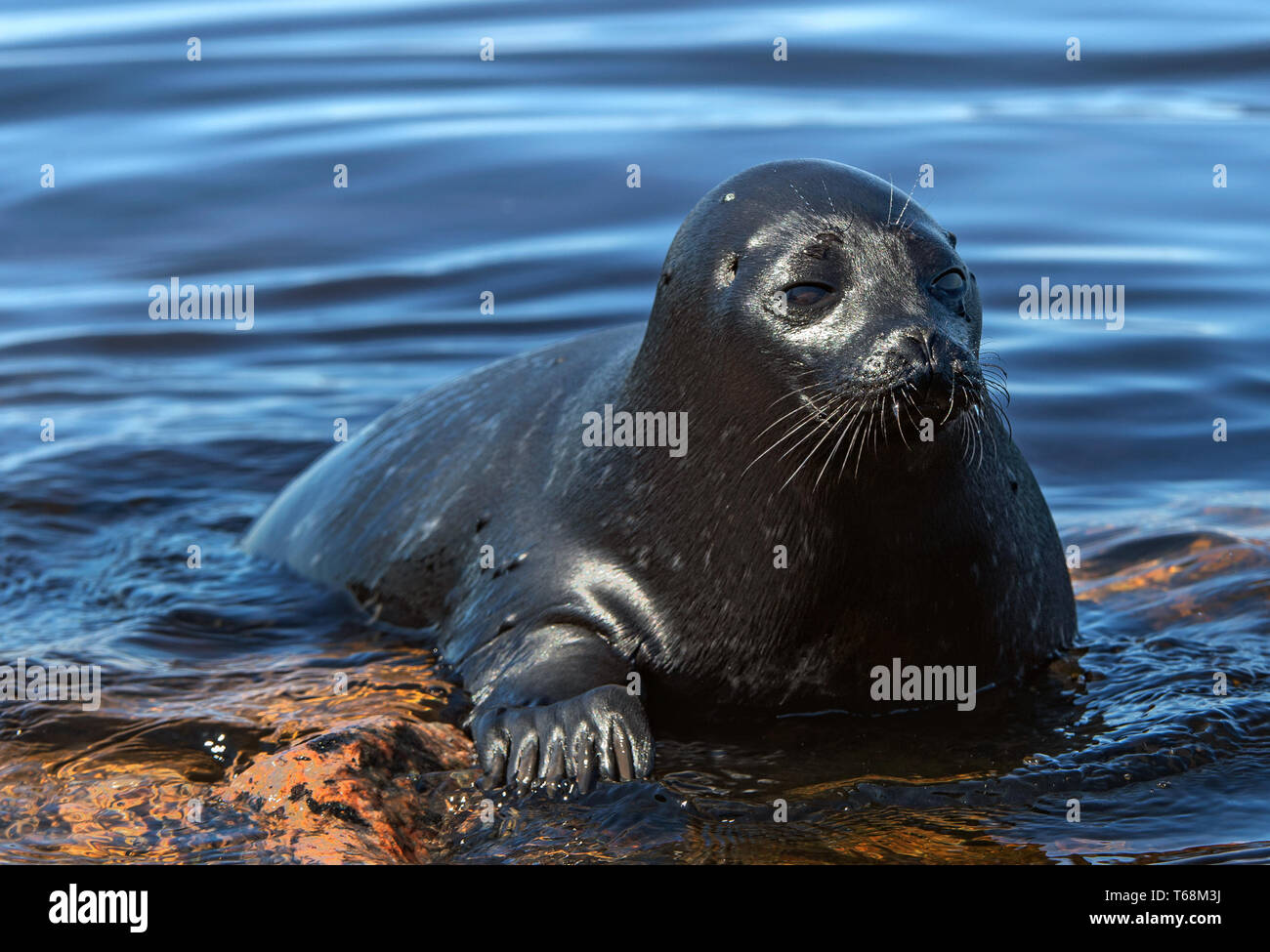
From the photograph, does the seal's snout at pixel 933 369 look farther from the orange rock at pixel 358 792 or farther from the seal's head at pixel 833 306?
the orange rock at pixel 358 792

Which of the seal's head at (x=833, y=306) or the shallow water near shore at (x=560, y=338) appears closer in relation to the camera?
the seal's head at (x=833, y=306)

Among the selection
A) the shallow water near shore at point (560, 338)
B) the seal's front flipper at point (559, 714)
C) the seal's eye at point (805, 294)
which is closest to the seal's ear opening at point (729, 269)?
the seal's eye at point (805, 294)

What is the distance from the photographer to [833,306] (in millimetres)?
4414

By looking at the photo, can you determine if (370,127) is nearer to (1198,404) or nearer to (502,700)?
(1198,404)

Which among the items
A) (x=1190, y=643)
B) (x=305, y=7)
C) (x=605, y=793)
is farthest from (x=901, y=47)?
(x=605, y=793)

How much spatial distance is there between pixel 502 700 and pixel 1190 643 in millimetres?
2141

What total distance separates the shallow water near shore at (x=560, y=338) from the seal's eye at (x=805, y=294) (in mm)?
1178

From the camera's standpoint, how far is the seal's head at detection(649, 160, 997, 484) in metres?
4.21

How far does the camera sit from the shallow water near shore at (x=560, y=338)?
447 centimetres

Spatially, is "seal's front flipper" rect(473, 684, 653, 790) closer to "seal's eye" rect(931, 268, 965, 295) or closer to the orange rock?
the orange rock

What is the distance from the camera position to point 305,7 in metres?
20.3

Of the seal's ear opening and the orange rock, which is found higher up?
the seal's ear opening

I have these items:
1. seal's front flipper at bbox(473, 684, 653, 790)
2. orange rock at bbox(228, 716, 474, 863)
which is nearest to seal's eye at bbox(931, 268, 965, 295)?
seal's front flipper at bbox(473, 684, 653, 790)

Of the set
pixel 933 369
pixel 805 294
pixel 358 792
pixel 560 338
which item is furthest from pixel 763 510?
pixel 560 338
